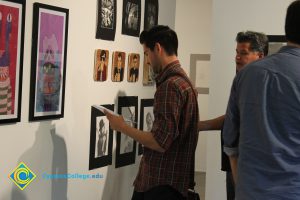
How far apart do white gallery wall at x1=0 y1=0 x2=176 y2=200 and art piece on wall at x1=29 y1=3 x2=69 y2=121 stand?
0.03m

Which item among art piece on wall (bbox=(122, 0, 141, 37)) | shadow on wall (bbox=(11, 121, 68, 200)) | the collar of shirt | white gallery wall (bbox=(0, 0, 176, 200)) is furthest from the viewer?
art piece on wall (bbox=(122, 0, 141, 37))

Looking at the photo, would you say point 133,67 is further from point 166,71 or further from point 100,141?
point 166,71

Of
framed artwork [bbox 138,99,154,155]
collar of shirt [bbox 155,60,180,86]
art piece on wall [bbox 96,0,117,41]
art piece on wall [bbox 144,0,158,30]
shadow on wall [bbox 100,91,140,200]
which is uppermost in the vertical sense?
art piece on wall [bbox 144,0,158,30]

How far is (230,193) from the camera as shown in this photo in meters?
3.07

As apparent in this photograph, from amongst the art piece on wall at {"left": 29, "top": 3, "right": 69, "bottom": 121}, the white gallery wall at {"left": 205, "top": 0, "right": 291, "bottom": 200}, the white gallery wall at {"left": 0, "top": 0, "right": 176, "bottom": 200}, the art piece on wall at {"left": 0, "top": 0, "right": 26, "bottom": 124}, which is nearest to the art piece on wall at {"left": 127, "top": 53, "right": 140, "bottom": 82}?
the white gallery wall at {"left": 0, "top": 0, "right": 176, "bottom": 200}

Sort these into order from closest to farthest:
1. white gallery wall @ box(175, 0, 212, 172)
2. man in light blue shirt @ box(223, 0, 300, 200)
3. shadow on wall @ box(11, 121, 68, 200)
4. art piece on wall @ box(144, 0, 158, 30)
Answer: man in light blue shirt @ box(223, 0, 300, 200), shadow on wall @ box(11, 121, 68, 200), art piece on wall @ box(144, 0, 158, 30), white gallery wall @ box(175, 0, 212, 172)

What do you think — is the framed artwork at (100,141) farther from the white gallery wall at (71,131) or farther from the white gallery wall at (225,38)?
the white gallery wall at (225,38)

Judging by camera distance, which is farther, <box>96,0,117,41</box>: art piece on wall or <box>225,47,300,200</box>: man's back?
<box>96,0,117,41</box>: art piece on wall

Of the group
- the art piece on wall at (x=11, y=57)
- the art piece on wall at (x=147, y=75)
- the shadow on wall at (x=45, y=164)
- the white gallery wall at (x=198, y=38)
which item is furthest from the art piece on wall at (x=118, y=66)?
the white gallery wall at (x=198, y=38)

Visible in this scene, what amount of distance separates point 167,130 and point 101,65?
0.74m

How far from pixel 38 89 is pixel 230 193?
1491 mm

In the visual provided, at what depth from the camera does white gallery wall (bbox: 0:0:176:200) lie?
2.23 meters

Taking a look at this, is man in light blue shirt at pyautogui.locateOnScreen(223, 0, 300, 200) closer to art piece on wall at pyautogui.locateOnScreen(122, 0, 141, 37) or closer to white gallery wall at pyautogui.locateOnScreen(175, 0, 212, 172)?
art piece on wall at pyautogui.locateOnScreen(122, 0, 141, 37)

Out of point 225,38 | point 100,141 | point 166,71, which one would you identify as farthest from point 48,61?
point 225,38
